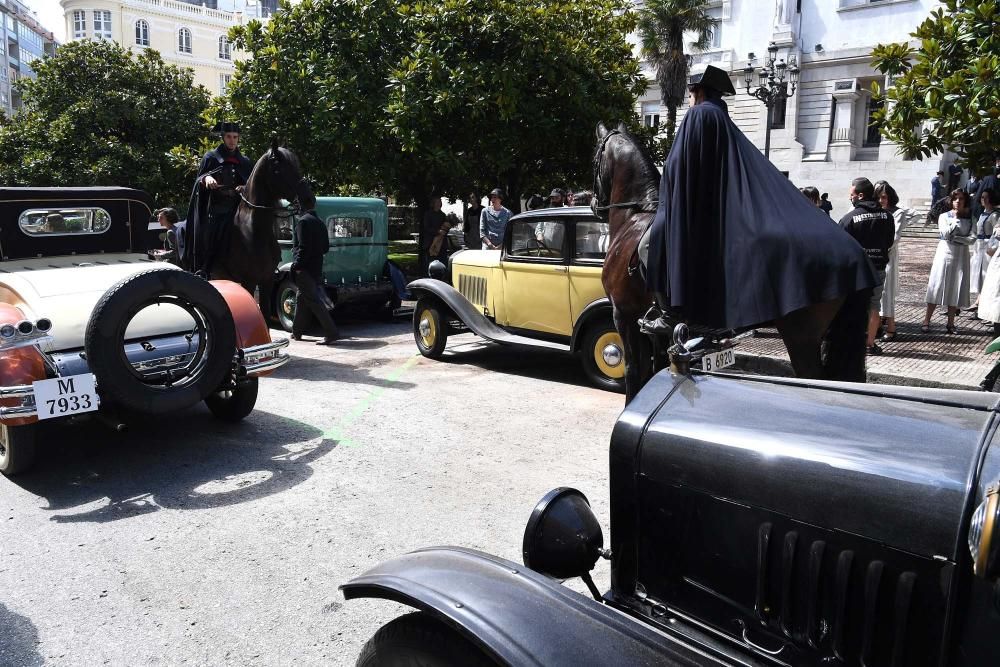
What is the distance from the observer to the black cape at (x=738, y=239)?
4.18m

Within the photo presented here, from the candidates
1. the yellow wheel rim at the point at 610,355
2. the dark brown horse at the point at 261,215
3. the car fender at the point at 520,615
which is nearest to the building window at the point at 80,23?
the dark brown horse at the point at 261,215

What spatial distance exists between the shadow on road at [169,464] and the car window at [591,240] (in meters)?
3.54

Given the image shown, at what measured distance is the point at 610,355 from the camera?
7.70 metres

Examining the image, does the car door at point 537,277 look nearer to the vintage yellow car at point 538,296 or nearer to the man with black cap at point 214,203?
the vintage yellow car at point 538,296

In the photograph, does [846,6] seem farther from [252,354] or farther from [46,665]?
[46,665]

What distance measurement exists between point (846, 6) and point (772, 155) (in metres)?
7.02

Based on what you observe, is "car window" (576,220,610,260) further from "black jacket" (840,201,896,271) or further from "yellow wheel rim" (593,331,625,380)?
"black jacket" (840,201,896,271)

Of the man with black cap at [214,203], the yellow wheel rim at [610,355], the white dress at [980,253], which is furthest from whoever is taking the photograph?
the white dress at [980,253]

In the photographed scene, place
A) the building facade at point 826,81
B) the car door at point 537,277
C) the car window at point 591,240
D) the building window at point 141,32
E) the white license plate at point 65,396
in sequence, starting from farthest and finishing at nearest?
the building window at point 141,32 < the building facade at point 826,81 < the car door at point 537,277 < the car window at point 591,240 < the white license plate at point 65,396

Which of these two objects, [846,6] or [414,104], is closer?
[414,104]

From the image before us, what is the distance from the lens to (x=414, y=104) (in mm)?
12914

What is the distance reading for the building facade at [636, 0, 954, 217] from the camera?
32.5 metres

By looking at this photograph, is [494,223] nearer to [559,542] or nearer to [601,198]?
[601,198]

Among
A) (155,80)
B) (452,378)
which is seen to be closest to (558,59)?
(452,378)
